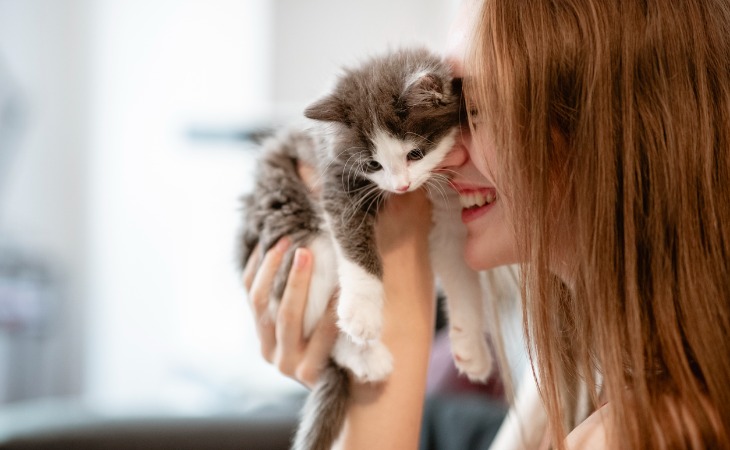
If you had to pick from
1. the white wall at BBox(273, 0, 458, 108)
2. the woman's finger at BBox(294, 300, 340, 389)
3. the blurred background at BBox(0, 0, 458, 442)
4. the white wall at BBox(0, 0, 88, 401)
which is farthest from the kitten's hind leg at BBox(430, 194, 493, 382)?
the white wall at BBox(273, 0, 458, 108)

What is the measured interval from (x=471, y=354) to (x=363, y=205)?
38cm

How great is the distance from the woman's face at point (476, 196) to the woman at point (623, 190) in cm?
9

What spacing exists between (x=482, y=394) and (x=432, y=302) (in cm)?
58

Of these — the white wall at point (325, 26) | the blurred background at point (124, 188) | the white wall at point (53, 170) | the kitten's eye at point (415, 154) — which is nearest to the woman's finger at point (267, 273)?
the kitten's eye at point (415, 154)

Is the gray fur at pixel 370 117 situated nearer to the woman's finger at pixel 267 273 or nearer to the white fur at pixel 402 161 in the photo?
the white fur at pixel 402 161

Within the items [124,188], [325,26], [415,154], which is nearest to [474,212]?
[415,154]

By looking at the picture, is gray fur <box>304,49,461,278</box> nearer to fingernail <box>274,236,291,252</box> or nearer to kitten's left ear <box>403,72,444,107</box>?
kitten's left ear <box>403,72,444,107</box>

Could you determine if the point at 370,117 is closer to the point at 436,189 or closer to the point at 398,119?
the point at 398,119

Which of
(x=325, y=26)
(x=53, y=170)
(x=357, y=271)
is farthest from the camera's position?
(x=325, y=26)

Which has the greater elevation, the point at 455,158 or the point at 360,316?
the point at 455,158

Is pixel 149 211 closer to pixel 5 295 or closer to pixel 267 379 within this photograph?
pixel 5 295

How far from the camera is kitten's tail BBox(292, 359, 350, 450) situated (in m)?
1.24

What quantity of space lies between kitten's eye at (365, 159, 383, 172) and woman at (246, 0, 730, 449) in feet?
0.87

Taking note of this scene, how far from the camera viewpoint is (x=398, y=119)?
1.22m
